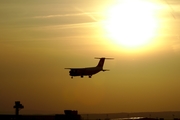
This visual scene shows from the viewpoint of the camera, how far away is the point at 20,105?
135250 mm

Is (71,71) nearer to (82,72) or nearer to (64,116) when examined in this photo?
(82,72)

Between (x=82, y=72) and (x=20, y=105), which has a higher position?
(x=82, y=72)

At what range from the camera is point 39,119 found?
16662 cm

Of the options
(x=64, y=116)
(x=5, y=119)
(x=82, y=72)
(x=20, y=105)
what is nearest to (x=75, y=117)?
(x=64, y=116)

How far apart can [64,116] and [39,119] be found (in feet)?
95.6

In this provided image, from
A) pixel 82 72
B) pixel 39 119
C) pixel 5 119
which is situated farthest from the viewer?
pixel 82 72

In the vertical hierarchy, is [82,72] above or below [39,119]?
above

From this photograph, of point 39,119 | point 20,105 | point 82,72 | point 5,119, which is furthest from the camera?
point 82,72

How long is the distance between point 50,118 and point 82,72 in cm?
3078

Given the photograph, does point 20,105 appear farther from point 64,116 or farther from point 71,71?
point 71,71

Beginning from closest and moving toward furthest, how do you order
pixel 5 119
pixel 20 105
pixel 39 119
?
pixel 20 105
pixel 5 119
pixel 39 119

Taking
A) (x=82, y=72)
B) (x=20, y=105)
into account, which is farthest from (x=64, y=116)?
(x=82, y=72)

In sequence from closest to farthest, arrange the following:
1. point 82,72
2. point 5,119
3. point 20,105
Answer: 1. point 20,105
2. point 5,119
3. point 82,72

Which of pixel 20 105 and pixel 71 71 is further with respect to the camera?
pixel 71 71
